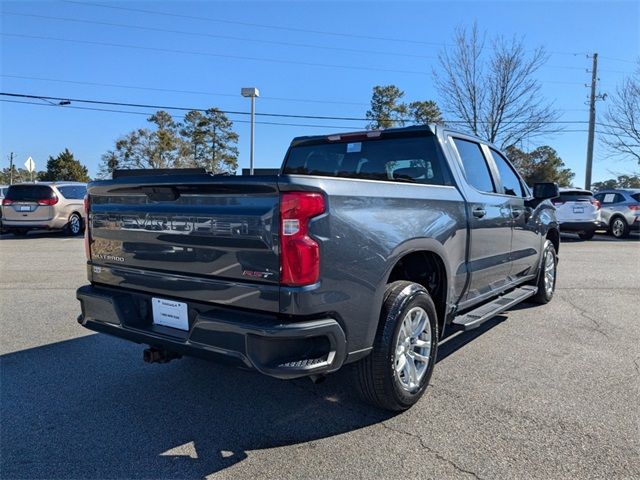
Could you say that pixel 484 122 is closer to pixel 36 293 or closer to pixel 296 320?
pixel 36 293

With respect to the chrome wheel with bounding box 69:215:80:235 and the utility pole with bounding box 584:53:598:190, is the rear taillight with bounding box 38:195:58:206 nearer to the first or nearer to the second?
the chrome wheel with bounding box 69:215:80:235

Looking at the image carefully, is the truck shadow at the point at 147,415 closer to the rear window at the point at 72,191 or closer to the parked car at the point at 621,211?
the rear window at the point at 72,191

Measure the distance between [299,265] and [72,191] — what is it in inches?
606

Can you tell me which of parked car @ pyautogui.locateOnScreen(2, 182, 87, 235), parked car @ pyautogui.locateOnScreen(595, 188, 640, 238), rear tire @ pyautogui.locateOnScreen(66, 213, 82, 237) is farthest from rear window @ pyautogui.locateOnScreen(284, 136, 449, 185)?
parked car @ pyautogui.locateOnScreen(595, 188, 640, 238)

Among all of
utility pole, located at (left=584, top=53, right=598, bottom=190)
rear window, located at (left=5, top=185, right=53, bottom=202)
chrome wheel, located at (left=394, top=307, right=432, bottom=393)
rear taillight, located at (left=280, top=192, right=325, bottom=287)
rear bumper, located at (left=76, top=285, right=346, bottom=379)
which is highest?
utility pole, located at (left=584, top=53, right=598, bottom=190)

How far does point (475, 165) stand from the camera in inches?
184

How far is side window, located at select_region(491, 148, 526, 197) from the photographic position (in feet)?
17.1

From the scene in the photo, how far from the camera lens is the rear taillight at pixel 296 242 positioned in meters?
2.56

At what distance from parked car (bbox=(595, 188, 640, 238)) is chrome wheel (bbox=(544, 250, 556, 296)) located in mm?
11479

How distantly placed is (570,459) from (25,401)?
3520 mm

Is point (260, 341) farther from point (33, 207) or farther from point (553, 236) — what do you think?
point (33, 207)

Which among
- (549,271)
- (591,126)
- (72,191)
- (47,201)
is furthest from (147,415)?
(591,126)

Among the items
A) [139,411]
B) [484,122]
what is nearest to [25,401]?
[139,411]

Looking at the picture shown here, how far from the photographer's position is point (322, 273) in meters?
2.63
